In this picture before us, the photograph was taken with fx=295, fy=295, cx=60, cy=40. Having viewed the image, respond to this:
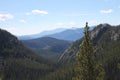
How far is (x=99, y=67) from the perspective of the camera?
4144 centimetres

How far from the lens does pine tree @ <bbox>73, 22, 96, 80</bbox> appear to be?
136 ft

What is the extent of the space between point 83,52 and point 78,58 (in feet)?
4.03

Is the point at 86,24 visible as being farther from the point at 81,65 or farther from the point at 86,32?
the point at 81,65

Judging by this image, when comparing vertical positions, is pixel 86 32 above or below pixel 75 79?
above

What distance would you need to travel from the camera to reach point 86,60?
4184 cm

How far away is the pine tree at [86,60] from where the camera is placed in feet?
136

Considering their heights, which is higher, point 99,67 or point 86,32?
point 86,32

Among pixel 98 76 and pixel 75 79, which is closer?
pixel 98 76

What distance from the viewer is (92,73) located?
41406 mm

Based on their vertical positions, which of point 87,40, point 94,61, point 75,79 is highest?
point 87,40

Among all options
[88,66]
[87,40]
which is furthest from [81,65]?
[87,40]

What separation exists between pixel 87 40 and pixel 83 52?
1826 millimetres

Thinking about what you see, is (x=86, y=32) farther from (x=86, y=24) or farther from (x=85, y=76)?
(x=85, y=76)

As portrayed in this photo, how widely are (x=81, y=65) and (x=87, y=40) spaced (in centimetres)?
369
